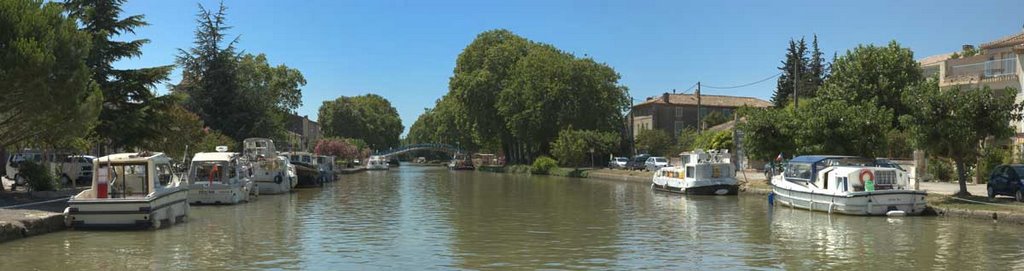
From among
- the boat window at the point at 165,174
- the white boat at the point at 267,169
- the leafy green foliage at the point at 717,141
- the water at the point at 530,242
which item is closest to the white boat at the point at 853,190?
the water at the point at 530,242

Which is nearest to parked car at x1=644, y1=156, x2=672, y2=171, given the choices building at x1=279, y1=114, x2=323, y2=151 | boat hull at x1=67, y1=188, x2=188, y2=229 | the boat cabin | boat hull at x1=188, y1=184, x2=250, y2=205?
the boat cabin

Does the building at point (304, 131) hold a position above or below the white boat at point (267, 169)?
above

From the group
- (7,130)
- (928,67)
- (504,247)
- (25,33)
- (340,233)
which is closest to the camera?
(504,247)

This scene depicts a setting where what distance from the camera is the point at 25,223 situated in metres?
19.5

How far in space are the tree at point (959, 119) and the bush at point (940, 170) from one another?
1237 cm

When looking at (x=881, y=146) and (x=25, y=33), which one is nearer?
(x=25, y=33)

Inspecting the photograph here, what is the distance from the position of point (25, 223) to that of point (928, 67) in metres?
61.7

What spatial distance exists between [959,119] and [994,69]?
25.1 m

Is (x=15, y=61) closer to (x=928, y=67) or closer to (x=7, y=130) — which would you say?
(x=7, y=130)

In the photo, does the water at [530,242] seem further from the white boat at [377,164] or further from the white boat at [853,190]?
the white boat at [377,164]

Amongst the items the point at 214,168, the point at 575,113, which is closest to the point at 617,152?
the point at 575,113

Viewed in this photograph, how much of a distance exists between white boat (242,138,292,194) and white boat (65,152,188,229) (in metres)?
15.9

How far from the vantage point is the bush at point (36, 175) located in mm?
29250

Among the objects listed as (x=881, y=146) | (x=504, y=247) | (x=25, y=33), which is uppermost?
(x=25, y=33)
